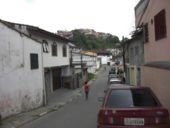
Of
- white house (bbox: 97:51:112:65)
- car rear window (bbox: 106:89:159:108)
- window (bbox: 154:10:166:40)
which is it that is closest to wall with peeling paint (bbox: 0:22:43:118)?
car rear window (bbox: 106:89:159:108)

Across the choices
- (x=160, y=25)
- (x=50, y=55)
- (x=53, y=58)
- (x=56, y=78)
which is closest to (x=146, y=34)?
(x=160, y=25)

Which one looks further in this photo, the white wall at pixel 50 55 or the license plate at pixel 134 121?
the white wall at pixel 50 55

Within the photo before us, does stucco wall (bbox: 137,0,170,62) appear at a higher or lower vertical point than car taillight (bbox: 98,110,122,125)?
higher

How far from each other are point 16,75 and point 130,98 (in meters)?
7.09

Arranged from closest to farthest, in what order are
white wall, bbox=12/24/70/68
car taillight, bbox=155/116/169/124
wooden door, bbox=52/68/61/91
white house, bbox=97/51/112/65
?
car taillight, bbox=155/116/169/124, white wall, bbox=12/24/70/68, wooden door, bbox=52/68/61/91, white house, bbox=97/51/112/65

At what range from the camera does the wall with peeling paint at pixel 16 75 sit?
9.13m

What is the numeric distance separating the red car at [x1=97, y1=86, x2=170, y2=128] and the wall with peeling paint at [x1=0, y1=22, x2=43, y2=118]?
6124 mm

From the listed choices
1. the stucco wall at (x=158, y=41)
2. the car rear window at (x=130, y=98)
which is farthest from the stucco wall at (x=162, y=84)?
the car rear window at (x=130, y=98)

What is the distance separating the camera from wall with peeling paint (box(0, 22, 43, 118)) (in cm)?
913

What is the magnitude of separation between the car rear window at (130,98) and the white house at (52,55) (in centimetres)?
960

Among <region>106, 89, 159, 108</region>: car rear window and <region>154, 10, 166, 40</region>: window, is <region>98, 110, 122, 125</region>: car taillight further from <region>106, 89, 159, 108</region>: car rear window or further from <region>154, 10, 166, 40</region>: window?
<region>154, 10, 166, 40</region>: window

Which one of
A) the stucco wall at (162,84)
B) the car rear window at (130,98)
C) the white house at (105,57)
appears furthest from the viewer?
the white house at (105,57)

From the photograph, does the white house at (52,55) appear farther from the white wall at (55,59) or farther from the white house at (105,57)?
the white house at (105,57)

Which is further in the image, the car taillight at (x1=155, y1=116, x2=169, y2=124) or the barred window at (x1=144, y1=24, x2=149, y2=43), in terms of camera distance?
the barred window at (x1=144, y1=24, x2=149, y2=43)
